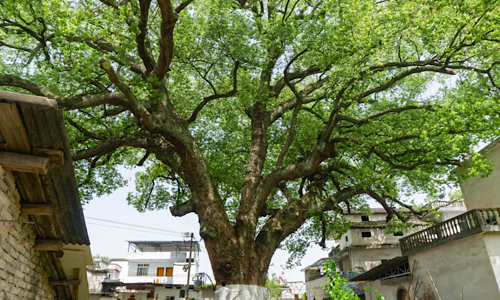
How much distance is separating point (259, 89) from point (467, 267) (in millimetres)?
10467

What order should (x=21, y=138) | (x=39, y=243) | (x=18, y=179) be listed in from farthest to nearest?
(x=39, y=243) < (x=18, y=179) < (x=21, y=138)

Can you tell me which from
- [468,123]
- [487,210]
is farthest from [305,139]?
[487,210]

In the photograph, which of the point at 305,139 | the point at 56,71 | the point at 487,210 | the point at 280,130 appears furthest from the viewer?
the point at 280,130

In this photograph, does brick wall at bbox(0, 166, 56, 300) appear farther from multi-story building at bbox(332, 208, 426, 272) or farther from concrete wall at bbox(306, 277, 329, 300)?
concrete wall at bbox(306, 277, 329, 300)

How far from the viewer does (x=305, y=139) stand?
13.8 meters

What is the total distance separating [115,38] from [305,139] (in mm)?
8002

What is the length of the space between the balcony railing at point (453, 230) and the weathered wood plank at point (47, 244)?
13.3m

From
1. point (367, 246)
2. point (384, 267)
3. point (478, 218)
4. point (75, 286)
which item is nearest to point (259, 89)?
point (75, 286)

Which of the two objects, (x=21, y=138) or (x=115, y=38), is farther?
(x=115, y=38)

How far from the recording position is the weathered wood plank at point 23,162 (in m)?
4.27

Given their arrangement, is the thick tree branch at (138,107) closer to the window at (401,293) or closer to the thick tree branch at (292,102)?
the thick tree branch at (292,102)

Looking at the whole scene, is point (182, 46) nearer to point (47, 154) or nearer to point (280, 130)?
point (280, 130)

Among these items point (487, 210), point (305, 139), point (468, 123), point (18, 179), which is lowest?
point (18, 179)

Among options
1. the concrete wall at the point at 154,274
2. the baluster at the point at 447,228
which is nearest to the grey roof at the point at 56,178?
the baluster at the point at 447,228
